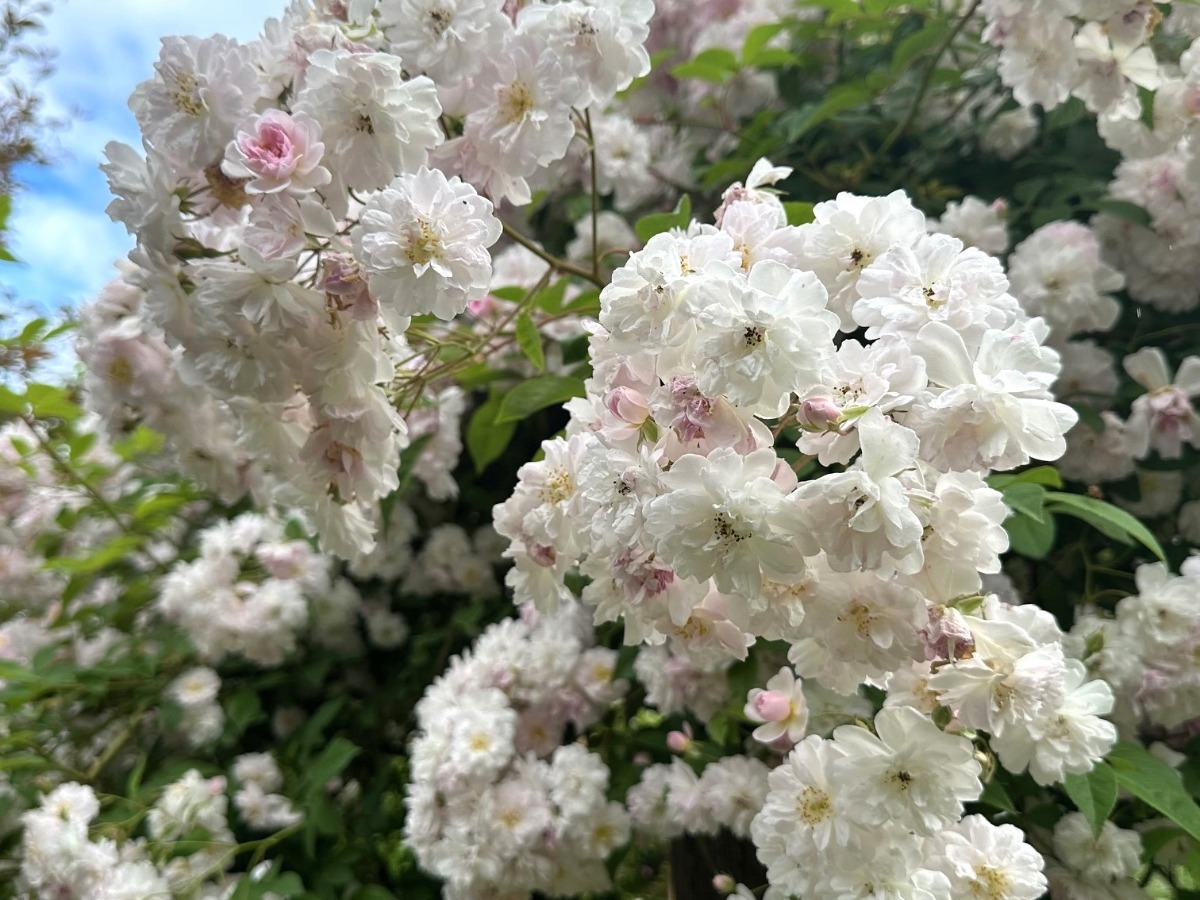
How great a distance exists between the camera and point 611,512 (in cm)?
53

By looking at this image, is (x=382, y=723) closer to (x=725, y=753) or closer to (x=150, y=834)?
(x=150, y=834)

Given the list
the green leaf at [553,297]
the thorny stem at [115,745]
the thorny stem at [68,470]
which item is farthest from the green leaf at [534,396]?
the thorny stem at [115,745]

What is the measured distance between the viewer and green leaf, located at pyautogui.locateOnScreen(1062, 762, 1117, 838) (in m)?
0.68

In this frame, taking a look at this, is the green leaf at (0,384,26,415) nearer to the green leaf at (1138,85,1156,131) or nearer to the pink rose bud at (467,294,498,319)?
the pink rose bud at (467,294,498,319)

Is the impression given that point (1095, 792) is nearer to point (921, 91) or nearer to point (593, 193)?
point (593, 193)

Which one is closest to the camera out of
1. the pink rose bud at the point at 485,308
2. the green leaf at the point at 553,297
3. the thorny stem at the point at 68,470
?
the green leaf at the point at 553,297

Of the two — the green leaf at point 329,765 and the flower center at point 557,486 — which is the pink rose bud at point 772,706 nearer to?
the flower center at point 557,486

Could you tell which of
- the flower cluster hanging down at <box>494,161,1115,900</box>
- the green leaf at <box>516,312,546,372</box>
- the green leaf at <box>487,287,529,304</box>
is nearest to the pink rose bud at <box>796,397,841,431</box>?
the flower cluster hanging down at <box>494,161,1115,900</box>

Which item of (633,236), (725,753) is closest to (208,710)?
(725,753)

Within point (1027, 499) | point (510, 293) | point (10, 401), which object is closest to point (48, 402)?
point (10, 401)

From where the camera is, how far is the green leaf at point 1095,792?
677 mm

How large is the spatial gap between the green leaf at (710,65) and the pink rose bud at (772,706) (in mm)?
1036

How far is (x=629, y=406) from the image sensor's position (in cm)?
55

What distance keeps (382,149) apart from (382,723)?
124 cm
